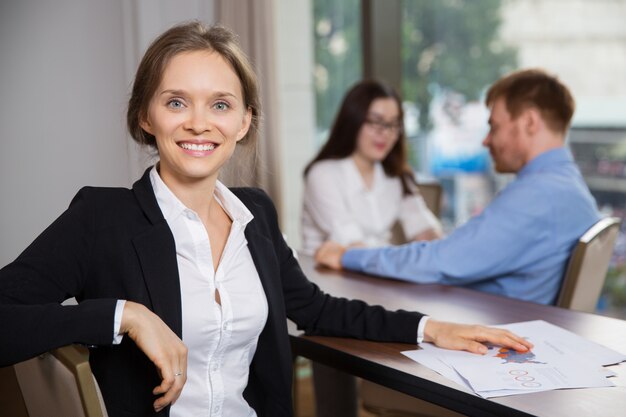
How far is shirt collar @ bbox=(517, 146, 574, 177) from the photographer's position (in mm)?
2289

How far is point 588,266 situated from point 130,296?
131 cm

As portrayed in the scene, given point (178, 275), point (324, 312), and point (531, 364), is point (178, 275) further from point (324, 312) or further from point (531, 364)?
point (531, 364)

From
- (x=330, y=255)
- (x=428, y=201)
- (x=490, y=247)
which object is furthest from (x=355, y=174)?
(x=490, y=247)

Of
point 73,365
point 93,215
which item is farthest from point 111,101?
point 73,365

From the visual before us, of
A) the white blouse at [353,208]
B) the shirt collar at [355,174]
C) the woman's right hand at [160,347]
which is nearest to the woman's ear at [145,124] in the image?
the woman's right hand at [160,347]

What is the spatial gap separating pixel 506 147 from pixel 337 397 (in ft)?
3.50

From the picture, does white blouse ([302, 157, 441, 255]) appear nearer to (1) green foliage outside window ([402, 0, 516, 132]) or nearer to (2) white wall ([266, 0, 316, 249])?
(2) white wall ([266, 0, 316, 249])

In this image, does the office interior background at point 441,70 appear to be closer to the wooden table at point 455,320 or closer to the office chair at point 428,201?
the office chair at point 428,201

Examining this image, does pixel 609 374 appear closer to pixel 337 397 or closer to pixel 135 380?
pixel 135 380

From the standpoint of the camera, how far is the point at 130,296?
1.31 metres

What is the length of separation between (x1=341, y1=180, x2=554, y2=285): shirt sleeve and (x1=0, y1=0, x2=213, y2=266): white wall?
863 millimetres

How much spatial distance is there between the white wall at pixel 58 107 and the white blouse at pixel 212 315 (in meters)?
0.39

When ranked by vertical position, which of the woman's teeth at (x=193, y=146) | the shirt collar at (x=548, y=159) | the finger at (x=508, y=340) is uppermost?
the woman's teeth at (x=193, y=146)

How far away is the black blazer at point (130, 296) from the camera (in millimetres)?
1141
